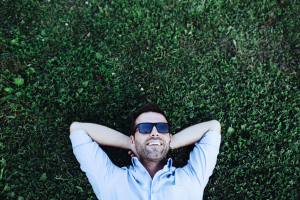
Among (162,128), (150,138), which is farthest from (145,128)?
(162,128)

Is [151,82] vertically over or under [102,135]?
over

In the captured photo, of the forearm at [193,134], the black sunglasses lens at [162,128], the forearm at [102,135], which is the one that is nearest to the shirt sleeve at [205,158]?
the forearm at [193,134]

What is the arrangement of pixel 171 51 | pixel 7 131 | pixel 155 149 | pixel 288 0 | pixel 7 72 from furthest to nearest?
pixel 288 0 → pixel 171 51 → pixel 7 72 → pixel 7 131 → pixel 155 149

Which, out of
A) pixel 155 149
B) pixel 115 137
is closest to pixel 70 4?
pixel 115 137

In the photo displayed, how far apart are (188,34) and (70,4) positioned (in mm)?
2905

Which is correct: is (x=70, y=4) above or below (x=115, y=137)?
above

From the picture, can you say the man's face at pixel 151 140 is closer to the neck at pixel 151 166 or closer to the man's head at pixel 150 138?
the man's head at pixel 150 138

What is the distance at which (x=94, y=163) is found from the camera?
3.28 meters

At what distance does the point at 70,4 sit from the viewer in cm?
508

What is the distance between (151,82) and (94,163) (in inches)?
84.9

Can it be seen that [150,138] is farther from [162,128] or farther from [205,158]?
[205,158]

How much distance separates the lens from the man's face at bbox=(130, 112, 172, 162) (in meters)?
3.36

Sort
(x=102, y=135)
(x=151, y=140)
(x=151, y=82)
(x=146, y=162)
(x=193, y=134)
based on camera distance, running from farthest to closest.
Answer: (x=151, y=82)
(x=193, y=134)
(x=102, y=135)
(x=146, y=162)
(x=151, y=140)

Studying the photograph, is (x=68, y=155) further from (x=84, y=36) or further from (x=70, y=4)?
(x=70, y=4)
